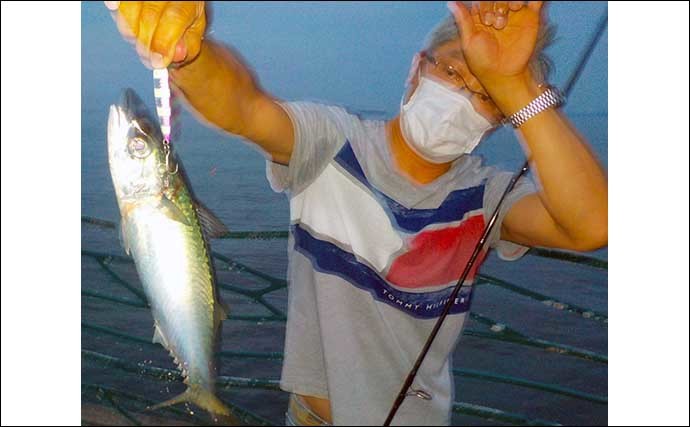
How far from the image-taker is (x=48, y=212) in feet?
4.32

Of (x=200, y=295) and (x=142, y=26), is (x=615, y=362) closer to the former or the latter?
(x=200, y=295)

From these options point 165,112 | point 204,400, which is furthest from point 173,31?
point 204,400

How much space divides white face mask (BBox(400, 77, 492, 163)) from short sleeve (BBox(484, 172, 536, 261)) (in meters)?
0.09

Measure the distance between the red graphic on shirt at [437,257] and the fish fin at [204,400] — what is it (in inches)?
14.5

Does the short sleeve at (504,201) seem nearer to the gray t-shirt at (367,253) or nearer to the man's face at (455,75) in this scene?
the gray t-shirt at (367,253)

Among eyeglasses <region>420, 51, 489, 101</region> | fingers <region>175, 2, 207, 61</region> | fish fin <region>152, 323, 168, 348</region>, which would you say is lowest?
fish fin <region>152, 323, 168, 348</region>

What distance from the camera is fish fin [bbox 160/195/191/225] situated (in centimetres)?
128

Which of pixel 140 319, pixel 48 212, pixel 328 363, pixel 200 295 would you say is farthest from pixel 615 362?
pixel 48 212

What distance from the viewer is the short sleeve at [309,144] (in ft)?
4.34

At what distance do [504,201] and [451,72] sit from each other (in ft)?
0.80

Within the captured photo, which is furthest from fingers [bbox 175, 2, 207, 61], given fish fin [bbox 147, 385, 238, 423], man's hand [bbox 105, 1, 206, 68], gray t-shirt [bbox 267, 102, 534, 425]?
fish fin [bbox 147, 385, 238, 423]

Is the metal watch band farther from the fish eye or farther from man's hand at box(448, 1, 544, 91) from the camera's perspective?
the fish eye

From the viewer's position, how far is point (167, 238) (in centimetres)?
129

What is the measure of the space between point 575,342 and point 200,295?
0.66 meters
